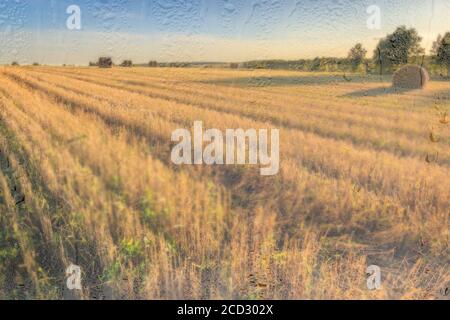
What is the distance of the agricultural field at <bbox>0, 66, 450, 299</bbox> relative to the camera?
4.00m

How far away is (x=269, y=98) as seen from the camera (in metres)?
11.3

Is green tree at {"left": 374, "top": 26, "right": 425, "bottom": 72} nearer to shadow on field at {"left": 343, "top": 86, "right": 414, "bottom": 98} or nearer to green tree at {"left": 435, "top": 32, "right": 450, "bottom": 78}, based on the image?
green tree at {"left": 435, "top": 32, "right": 450, "bottom": 78}

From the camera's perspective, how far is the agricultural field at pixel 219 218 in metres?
4.00

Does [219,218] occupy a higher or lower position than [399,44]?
lower

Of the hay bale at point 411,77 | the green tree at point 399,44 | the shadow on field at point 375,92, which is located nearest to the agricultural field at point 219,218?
the green tree at point 399,44

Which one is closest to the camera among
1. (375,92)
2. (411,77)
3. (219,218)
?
(219,218)

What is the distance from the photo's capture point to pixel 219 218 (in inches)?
190

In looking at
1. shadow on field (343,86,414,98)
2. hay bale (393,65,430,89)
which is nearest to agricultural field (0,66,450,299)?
shadow on field (343,86,414,98)

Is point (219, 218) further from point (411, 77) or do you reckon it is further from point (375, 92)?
point (411, 77)

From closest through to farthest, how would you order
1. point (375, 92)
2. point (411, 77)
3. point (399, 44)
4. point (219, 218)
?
point (219, 218) → point (399, 44) → point (375, 92) → point (411, 77)

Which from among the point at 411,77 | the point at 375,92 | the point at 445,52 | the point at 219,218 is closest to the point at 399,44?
the point at 445,52

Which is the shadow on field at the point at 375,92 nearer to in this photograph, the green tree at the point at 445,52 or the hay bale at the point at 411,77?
the hay bale at the point at 411,77

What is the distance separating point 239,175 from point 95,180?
6.09ft

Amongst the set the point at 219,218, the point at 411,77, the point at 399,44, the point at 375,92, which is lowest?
the point at 219,218
